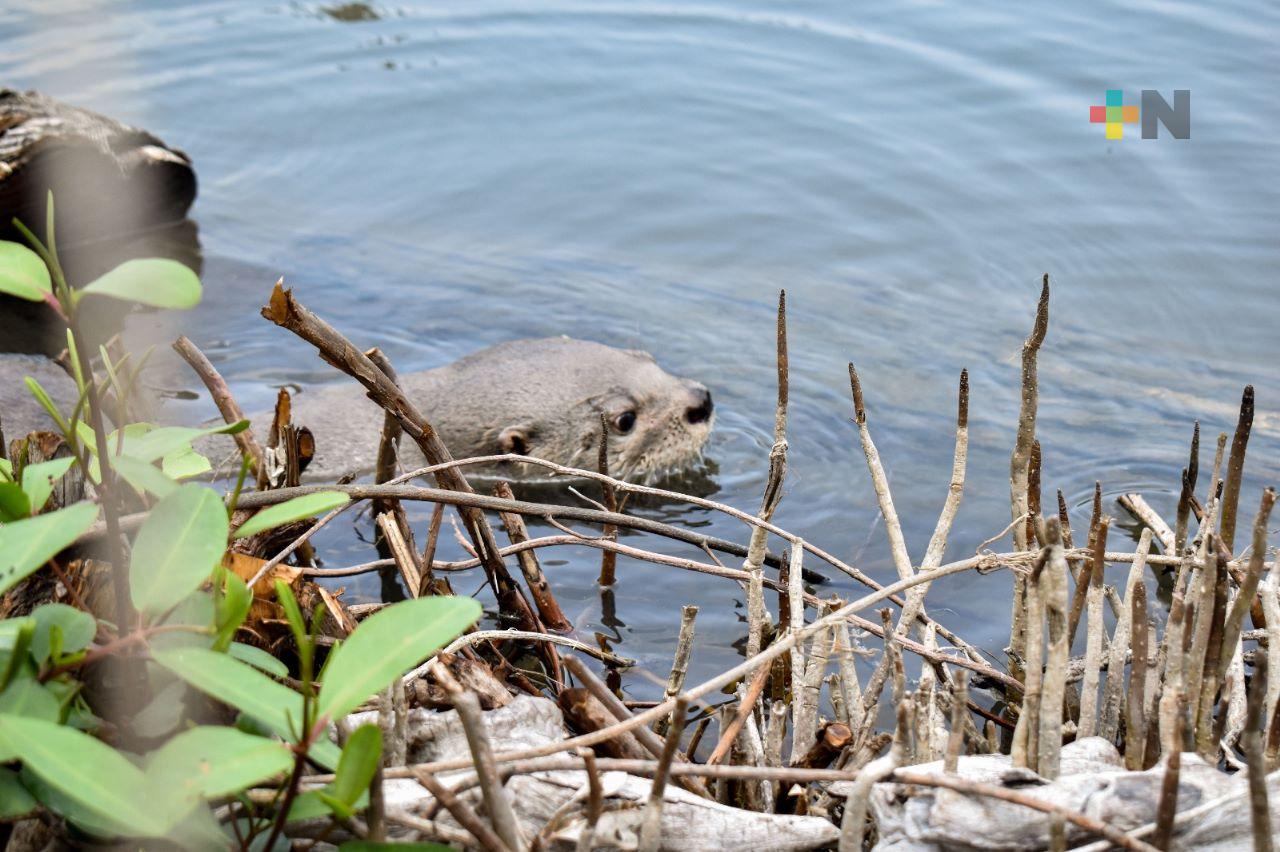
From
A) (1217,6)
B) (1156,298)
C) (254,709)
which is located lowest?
(1156,298)

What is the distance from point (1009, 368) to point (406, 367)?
286 cm

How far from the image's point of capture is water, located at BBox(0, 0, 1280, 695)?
5.62 m

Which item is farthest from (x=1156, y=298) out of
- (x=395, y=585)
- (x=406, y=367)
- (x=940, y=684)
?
(x=940, y=684)

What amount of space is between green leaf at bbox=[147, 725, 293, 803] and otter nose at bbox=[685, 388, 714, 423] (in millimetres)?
4479

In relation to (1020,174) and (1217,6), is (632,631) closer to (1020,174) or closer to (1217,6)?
(1020,174)

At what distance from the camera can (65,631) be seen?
1.68 meters

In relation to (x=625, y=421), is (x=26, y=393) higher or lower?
higher

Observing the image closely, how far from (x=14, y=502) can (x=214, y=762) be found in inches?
22.3

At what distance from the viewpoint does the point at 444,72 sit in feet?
32.7

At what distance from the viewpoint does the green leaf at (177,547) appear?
1.63m

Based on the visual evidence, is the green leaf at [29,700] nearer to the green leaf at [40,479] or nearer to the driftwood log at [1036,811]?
the green leaf at [40,479]

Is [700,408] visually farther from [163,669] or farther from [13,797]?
[13,797]

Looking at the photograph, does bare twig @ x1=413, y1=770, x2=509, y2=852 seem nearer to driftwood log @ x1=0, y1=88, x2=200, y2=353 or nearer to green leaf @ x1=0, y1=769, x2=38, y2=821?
green leaf @ x1=0, y1=769, x2=38, y2=821
